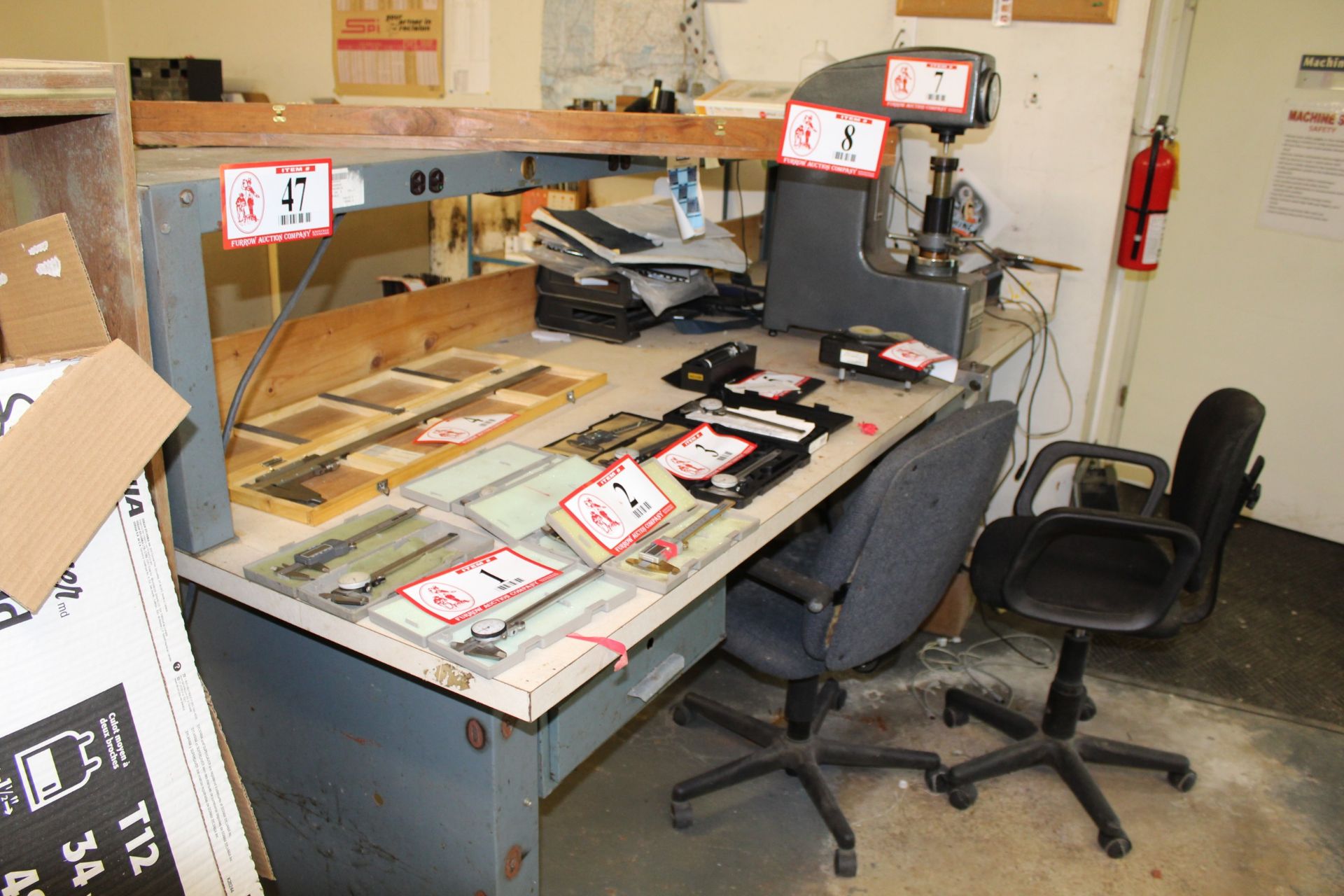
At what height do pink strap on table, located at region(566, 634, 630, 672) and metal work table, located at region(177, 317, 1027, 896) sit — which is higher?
pink strap on table, located at region(566, 634, 630, 672)

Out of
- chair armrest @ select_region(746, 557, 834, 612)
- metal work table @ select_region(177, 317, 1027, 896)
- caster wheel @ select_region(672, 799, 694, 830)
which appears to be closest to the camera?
metal work table @ select_region(177, 317, 1027, 896)

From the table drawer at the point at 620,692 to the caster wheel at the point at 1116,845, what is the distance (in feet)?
3.04

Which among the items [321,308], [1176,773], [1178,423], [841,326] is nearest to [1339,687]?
[1176,773]

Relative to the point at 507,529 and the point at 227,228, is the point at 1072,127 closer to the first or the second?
the point at 507,529

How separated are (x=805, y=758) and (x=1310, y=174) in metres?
2.30

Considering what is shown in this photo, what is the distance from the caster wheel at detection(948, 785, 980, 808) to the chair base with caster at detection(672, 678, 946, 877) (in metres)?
0.05

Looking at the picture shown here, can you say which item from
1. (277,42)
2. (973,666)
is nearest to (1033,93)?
(973,666)

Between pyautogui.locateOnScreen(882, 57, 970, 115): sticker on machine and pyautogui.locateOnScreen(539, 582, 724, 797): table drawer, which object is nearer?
pyautogui.locateOnScreen(539, 582, 724, 797): table drawer

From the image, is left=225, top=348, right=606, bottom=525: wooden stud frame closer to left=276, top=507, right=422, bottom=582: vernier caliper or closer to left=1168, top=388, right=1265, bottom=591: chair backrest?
left=276, top=507, right=422, bottom=582: vernier caliper

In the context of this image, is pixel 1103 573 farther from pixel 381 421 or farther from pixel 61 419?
pixel 61 419

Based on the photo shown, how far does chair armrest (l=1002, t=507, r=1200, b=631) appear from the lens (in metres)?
1.79

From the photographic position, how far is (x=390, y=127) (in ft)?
5.34

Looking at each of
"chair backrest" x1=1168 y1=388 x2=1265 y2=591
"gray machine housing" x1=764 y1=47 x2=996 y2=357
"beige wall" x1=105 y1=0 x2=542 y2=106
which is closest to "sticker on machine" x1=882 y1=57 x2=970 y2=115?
"gray machine housing" x1=764 y1=47 x2=996 y2=357

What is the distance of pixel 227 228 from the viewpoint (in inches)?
48.9
